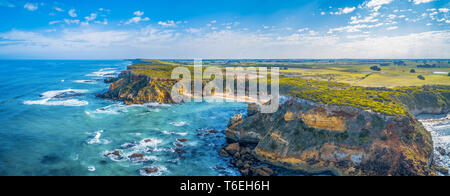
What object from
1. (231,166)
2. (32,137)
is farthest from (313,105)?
(32,137)

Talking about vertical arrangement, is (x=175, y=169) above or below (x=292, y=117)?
Result: below

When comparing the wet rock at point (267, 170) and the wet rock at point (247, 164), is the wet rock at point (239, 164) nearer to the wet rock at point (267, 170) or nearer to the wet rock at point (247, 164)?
the wet rock at point (247, 164)

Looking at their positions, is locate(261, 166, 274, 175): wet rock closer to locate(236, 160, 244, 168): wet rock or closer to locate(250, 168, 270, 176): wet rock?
locate(250, 168, 270, 176): wet rock

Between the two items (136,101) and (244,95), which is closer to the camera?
(136,101)

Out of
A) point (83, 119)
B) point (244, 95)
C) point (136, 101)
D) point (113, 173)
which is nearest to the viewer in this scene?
point (113, 173)

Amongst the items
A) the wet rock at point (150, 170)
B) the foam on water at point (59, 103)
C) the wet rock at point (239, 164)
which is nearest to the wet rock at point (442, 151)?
the wet rock at point (239, 164)
